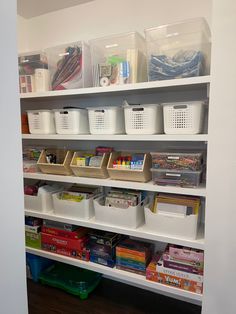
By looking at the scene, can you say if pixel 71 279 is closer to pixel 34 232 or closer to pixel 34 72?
pixel 34 232

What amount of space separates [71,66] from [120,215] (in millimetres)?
1028

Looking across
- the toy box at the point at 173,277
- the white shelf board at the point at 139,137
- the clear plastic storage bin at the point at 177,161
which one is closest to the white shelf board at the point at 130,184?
the clear plastic storage bin at the point at 177,161

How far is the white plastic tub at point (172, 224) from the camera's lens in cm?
135

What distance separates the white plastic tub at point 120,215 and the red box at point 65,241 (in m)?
0.25

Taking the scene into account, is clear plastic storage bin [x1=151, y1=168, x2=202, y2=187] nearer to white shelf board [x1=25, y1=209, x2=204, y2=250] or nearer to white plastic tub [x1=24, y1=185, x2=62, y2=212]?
white shelf board [x1=25, y1=209, x2=204, y2=250]

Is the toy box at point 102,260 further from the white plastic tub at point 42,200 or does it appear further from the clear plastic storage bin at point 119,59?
the clear plastic storage bin at point 119,59

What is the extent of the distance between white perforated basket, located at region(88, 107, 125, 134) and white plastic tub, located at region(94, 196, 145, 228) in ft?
1.60

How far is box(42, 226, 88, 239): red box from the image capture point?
1.75m

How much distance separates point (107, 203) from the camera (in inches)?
64.2

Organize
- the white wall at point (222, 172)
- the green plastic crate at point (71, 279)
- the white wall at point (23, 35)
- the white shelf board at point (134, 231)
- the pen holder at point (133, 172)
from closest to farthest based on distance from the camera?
the white wall at point (222, 172), the white shelf board at point (134, 231), the pen holder at point (133, 172), the green plastic crate at point (71, 279), the white wall at point (23, 35)

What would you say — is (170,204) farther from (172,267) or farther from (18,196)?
(18,196)

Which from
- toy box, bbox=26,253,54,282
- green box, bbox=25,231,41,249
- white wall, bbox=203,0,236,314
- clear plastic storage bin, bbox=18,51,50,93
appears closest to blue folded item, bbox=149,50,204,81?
white wall, bbox=203,0,236,314

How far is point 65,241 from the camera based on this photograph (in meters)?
1.76

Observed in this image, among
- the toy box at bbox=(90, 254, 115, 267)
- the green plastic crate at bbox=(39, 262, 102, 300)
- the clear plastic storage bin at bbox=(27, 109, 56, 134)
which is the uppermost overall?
the clear plastic storage bin at bbox=(27, 109, 56, 134)
